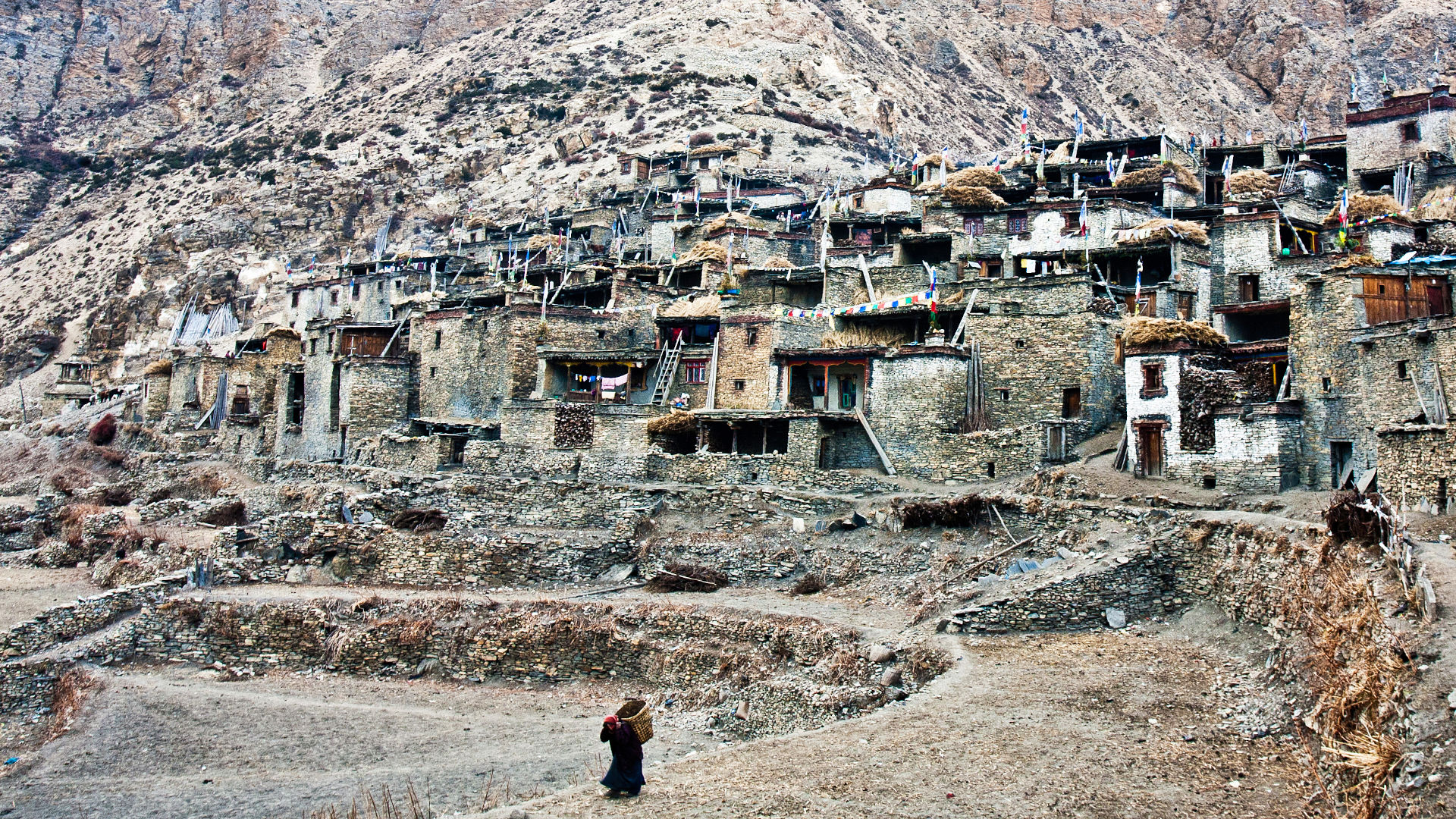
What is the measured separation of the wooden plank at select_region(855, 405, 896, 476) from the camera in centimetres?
3259

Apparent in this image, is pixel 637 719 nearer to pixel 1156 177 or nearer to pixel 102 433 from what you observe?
pixel 1156 177

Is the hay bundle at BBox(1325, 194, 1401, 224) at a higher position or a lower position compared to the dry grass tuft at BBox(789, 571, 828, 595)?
higher

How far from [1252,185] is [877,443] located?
74.8ft

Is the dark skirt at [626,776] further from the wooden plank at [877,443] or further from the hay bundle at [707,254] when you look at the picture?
the hay bundle at [707,254]

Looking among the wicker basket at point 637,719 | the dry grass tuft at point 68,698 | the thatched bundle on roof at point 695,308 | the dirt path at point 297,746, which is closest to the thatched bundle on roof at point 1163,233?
the thatched bundle on roof at point 695,308

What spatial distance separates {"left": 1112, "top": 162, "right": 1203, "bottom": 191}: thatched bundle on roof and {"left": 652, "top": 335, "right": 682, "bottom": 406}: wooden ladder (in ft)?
69.0

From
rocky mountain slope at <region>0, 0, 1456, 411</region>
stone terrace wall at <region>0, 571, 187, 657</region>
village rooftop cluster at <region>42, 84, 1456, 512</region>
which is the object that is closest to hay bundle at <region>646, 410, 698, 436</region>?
village rooftop cluster at <region>42, 84, 1456, 512</region>

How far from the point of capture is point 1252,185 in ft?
152

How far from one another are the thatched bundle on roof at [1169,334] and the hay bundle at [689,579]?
1135 cm

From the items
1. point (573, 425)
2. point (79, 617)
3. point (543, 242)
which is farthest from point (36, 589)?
point (543, 242)

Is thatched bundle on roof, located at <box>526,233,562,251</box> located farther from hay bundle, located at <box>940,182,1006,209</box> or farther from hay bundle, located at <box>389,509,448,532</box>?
hay bundle, located at <box>389,509,448,532</box>

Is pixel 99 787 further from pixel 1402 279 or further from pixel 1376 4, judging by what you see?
pixel 1376 4

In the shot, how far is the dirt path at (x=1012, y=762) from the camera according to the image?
13.2 metres

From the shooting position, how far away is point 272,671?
26.3 metres
